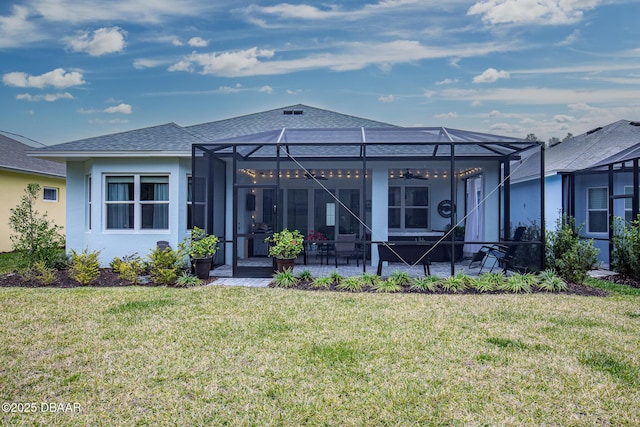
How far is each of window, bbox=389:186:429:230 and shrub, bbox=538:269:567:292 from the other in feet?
18.2

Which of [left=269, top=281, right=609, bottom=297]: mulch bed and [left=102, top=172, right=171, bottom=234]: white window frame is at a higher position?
[left=102, top=172, right=171, bottom=234]: white window frame

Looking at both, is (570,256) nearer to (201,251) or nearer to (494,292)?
(494,292)

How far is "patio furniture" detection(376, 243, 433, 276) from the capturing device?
809 centimetres

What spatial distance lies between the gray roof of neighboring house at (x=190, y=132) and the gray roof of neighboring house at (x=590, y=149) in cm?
562

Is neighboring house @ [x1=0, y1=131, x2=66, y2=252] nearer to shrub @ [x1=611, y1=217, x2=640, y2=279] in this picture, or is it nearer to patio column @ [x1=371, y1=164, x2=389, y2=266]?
patio column @ [x1=371, y1=164, x2=389, y2=266]

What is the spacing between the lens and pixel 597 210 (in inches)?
453

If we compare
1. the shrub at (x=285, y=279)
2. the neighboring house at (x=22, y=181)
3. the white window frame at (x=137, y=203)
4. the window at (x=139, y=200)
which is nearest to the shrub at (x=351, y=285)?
the shrub at (x=285, y=279)

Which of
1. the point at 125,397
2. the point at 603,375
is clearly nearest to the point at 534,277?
Answer: the point at 603,375

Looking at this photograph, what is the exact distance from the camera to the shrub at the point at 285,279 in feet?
25.2

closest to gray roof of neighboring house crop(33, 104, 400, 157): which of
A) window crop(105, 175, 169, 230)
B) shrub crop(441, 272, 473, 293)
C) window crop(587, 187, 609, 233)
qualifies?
window crop(105, 175, 169, 230)

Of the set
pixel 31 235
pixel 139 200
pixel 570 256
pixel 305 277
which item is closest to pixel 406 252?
pixel 305 277

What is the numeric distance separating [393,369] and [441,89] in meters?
13.5

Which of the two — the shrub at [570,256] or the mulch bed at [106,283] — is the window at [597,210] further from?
the shrub at [570,256]

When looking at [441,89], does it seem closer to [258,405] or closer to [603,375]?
[603,375]
